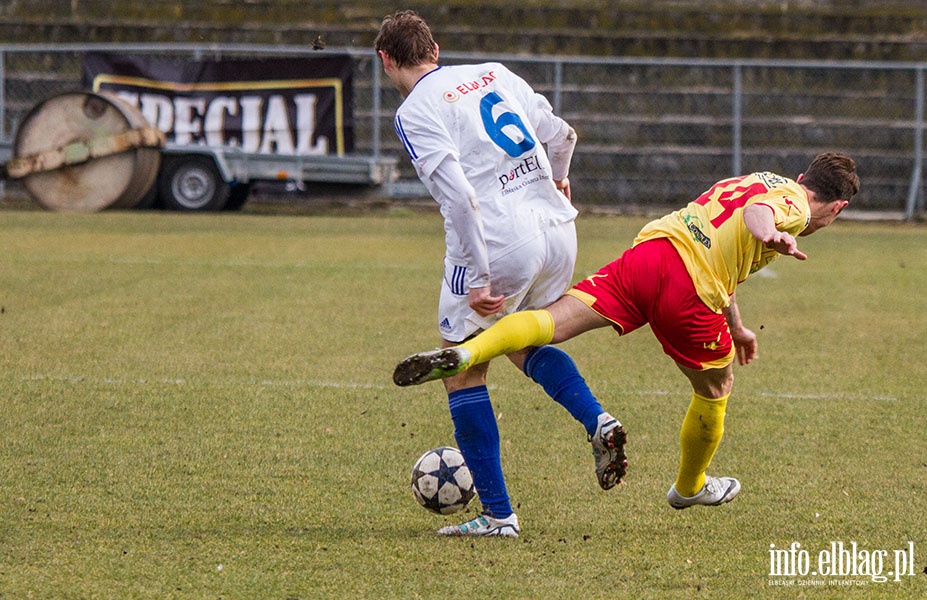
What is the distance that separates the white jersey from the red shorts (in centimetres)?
29

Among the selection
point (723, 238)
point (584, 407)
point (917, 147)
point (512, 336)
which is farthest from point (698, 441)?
point (917, 147)

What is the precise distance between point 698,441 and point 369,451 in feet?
4.96

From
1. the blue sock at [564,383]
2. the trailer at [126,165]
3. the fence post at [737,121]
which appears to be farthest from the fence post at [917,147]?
the blue sock at [564,383]

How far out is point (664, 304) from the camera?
14.8 feet

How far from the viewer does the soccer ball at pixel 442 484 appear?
4.52m

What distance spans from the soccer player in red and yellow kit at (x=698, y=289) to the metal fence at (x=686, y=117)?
1411 centimetres

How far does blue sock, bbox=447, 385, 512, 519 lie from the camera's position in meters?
4.43

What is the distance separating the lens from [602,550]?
418 centimetres

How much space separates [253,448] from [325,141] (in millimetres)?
12887

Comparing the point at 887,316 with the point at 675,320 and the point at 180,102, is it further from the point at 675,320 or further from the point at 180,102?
the point at 180,102

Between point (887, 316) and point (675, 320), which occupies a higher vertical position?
point (675, 320)

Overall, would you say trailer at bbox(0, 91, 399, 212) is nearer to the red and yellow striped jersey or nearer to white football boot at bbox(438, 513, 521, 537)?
the red and yellow striped jersey

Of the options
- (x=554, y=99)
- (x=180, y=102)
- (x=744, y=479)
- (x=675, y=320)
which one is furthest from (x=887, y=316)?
(x=180, y=102)

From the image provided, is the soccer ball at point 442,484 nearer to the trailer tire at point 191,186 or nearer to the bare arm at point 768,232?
the bare arm at point 768,232
